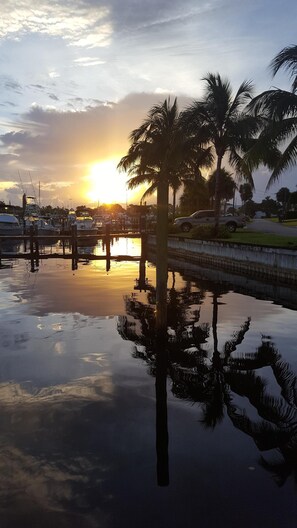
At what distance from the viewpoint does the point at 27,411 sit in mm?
6465

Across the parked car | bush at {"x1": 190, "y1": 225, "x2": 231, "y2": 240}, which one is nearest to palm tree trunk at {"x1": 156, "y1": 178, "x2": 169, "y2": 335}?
bush at {"x1": 190, "y1": 225, "x2": 231, "y2": 240}

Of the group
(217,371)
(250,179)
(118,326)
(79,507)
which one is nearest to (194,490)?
(79,507)

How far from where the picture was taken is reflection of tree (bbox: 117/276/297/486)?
5.74 meters

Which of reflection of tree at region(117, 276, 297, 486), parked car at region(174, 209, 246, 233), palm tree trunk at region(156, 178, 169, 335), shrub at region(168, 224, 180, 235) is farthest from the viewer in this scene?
shrub at region(168, 224, 180, 235)

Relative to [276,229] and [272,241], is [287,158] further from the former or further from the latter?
[276,229]

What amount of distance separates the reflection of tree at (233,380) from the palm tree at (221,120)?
1903 centimetres

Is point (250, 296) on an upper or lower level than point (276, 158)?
lower

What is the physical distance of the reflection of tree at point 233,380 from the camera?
574cm

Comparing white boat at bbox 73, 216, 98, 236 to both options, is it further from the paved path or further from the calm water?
the calm water

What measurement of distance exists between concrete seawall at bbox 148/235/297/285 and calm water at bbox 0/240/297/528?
5774 millimetres

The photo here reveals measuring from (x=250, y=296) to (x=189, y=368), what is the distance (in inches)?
316

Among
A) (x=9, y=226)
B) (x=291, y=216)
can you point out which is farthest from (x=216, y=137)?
(x=291, y=216)

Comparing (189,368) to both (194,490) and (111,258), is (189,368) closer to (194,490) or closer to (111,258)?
(194,490)

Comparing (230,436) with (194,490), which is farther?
(230,436)
